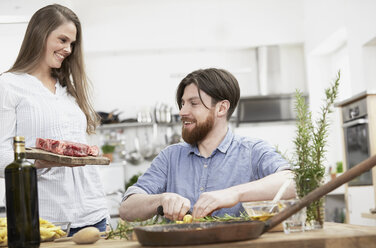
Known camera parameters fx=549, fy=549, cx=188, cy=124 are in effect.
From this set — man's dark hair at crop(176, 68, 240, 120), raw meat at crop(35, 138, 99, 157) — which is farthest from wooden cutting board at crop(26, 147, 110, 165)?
man's dark hair at crop(176, 68, 240, 120)

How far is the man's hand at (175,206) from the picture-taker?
5.37 feet

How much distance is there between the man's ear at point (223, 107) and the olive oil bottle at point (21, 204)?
1.15 meters

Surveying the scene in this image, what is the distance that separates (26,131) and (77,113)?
25 cm

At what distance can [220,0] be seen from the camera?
7.12 m

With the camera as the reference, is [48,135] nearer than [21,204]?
No

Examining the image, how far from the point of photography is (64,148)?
190 cm

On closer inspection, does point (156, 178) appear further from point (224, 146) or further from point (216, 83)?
point (216, 83)

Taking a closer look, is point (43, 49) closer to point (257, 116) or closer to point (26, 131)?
point (26, 131)

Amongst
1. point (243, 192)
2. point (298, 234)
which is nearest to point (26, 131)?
point (243, 192)

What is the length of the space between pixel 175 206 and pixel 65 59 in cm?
107

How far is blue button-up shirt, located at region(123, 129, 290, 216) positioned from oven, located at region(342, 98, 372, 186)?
2430mm

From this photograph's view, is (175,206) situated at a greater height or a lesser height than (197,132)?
lesser

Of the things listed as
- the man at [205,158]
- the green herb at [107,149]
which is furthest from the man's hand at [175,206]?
the green herb at [107,149]

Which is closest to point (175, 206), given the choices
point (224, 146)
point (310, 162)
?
point (310, 162)
